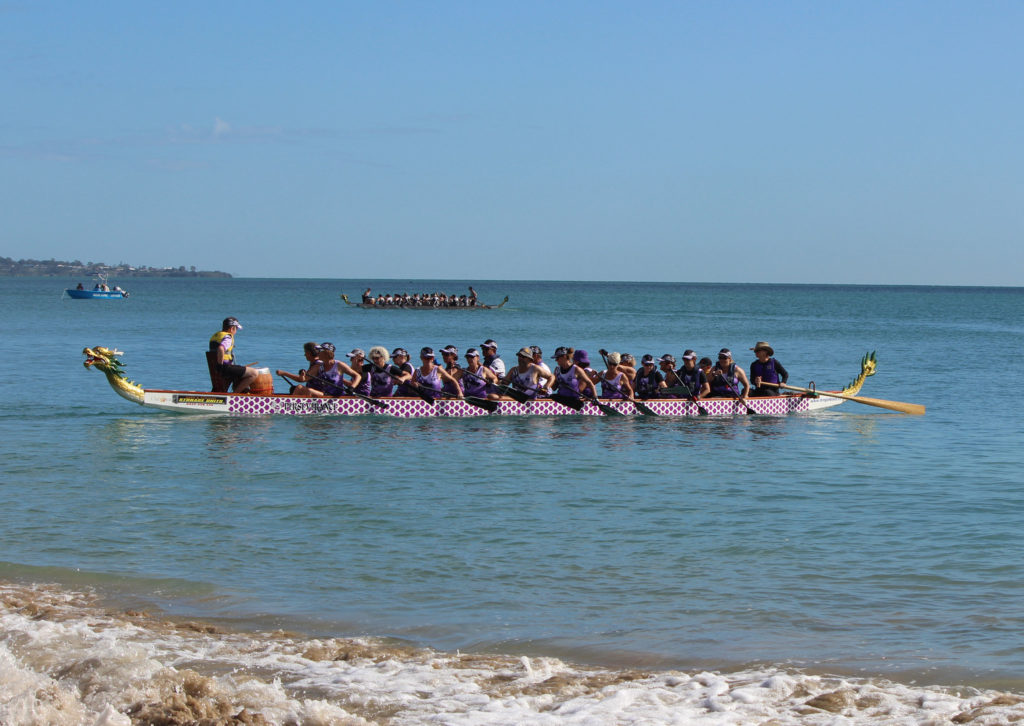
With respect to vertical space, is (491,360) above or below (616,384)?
above

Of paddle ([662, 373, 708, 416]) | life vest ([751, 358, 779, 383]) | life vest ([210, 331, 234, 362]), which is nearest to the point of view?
life vest ([210, 331, 234, 362])

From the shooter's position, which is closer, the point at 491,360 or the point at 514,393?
the point at 514,393

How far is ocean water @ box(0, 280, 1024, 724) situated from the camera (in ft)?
21.7

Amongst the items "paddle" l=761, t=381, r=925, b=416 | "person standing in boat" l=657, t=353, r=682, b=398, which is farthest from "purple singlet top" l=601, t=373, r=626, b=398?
"paddle" l=761, t=381, r=925, b=416

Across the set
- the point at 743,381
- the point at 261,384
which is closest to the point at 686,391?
the point at 743,381

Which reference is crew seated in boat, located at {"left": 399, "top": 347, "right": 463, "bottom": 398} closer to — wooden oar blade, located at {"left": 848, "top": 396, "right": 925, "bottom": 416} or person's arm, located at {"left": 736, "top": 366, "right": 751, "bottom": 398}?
person's arm, located at {"left": 736, "top": 366, "right": 751, "bottom": 398}

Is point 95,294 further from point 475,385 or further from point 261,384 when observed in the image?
point 475,385

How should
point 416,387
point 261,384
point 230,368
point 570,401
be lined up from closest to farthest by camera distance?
point 230,368, point 261,384, point 416,387, point 570,401

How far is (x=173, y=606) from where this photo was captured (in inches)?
334

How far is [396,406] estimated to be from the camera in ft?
63.5

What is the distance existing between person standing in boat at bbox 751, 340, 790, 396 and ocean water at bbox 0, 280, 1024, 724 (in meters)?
0.91

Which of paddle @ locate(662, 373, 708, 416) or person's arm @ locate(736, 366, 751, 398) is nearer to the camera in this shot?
paddle @ locate(662, 373, 708, 416)

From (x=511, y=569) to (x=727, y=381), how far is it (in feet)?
38.5

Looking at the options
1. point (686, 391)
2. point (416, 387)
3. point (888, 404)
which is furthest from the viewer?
point (888, 404)
